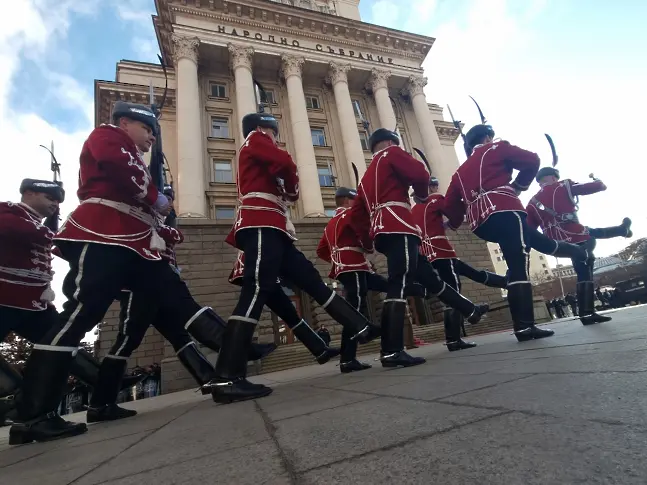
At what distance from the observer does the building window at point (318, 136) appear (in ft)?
71.8

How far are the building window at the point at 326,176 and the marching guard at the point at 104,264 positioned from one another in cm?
1771

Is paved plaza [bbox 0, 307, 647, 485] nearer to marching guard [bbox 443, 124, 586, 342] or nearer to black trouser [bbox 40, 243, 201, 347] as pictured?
black trouser [bbox 40, 243, 201, 347]

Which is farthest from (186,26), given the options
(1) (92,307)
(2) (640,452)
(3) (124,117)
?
(2) (640,452)

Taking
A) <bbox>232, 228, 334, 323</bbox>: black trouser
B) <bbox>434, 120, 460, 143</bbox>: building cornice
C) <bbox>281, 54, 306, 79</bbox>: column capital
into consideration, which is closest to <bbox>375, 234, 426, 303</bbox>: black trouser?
<bbox>232, 228, 334, 323</bbox>: black trouser

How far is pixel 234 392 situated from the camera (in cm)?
236

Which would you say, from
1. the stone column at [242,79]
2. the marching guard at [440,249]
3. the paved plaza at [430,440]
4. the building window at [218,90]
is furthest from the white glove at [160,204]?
the building window at [218,90]

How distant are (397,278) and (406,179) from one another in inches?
36.8

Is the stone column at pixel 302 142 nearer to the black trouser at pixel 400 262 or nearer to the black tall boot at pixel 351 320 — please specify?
the black trouser at pixel 400 262

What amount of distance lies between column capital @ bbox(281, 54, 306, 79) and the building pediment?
3.49ft

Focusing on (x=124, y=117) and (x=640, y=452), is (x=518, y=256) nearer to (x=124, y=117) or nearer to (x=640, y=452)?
(x=640, y=452)

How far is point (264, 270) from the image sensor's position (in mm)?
2658

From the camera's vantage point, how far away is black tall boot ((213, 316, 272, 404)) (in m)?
2.37

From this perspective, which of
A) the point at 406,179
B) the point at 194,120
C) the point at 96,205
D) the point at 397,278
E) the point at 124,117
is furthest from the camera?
the point at 194,120

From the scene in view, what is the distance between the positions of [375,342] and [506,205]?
29.3 ft
